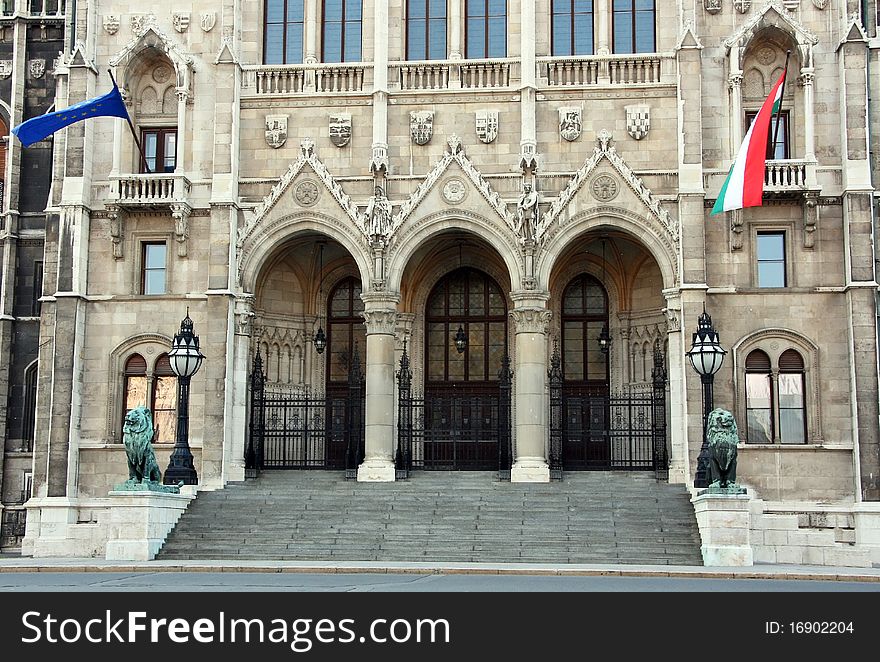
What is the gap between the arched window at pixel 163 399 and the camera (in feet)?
117

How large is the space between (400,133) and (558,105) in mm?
4445

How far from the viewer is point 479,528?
2969cm

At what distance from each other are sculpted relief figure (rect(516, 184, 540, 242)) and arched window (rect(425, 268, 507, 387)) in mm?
3808

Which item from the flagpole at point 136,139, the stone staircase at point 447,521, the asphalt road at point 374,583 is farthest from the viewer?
the flagpole at point 136,139

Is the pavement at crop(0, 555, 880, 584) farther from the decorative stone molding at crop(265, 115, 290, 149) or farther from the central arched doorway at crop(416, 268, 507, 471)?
the decorative stone molding at crop(265, 115, 290, 149)

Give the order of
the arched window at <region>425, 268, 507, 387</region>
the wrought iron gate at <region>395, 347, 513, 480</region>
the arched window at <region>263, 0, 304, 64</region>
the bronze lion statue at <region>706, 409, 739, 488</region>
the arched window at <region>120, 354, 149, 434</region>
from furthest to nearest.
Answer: the arched window at <region>425, 268, 507, 387</region> → the arched window at <region>263, 0, 304, 64</region> → the arched window at <region>120, 354, 149, 434</region> → the wrought iron gate at <region>395, 347, 513, 480</region> → the bronze lion statue at <region>706, 409, 739, 488</region>

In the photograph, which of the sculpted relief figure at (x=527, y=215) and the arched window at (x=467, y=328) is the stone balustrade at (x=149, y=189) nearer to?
the arched window at (x=467, y=328)

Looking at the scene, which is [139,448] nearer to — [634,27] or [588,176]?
[588,176]

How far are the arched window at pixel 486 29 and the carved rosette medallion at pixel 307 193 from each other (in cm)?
578

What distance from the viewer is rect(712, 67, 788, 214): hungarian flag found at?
3219 centimetres

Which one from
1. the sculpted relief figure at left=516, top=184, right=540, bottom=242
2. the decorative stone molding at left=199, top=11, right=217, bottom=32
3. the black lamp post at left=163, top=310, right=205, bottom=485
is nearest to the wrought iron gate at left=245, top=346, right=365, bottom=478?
the black lamp post at left=163, top=310, right=205, bottom=485

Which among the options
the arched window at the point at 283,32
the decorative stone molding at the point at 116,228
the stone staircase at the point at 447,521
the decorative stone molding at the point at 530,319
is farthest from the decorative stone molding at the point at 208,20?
the stone staircase at the point at 447,521

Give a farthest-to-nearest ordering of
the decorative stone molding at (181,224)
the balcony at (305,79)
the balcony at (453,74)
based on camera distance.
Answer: the balcony at (305,79) → the balcony at (453,74) → the decorative stone molding at (181,224)

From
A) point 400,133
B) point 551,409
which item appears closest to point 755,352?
point 551,409
